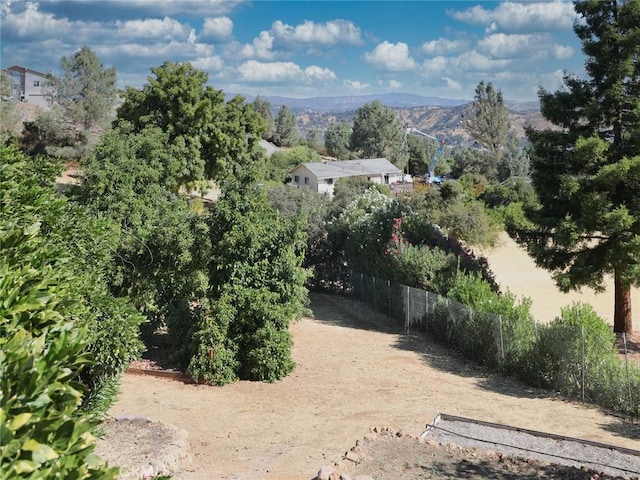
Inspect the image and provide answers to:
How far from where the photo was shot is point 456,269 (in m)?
21.3

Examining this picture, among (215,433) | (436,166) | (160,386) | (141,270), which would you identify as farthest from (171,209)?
(436,166)

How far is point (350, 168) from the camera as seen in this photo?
64.8 metres

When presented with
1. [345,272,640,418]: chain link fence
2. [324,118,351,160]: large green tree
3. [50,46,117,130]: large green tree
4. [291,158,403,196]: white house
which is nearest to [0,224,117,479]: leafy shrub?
[345,272,640,418]: chain link fence

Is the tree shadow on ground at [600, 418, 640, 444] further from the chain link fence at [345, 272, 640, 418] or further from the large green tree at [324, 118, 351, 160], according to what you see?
the large green tree at [324, 118, 351, 160]

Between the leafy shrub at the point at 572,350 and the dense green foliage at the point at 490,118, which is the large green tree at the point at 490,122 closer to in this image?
the dense green foliage at the point at 490,118

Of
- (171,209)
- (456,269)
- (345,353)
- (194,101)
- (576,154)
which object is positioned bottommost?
(345,353)

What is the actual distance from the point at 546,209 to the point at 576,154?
2.17m

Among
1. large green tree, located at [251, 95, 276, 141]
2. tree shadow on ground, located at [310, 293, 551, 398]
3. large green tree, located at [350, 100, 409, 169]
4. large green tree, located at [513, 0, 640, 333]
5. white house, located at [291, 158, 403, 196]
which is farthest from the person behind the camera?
large green tree, located at [251, 95, 276, 141]

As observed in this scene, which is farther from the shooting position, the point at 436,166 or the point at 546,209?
the point at 436,166

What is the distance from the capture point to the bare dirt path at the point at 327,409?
10578mm

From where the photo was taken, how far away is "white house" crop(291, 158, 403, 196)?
197 feet

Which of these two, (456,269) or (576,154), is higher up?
Answer: (576,154)

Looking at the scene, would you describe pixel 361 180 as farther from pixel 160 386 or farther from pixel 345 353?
pixel 160 386

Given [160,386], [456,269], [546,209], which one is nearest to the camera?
[160,386]
